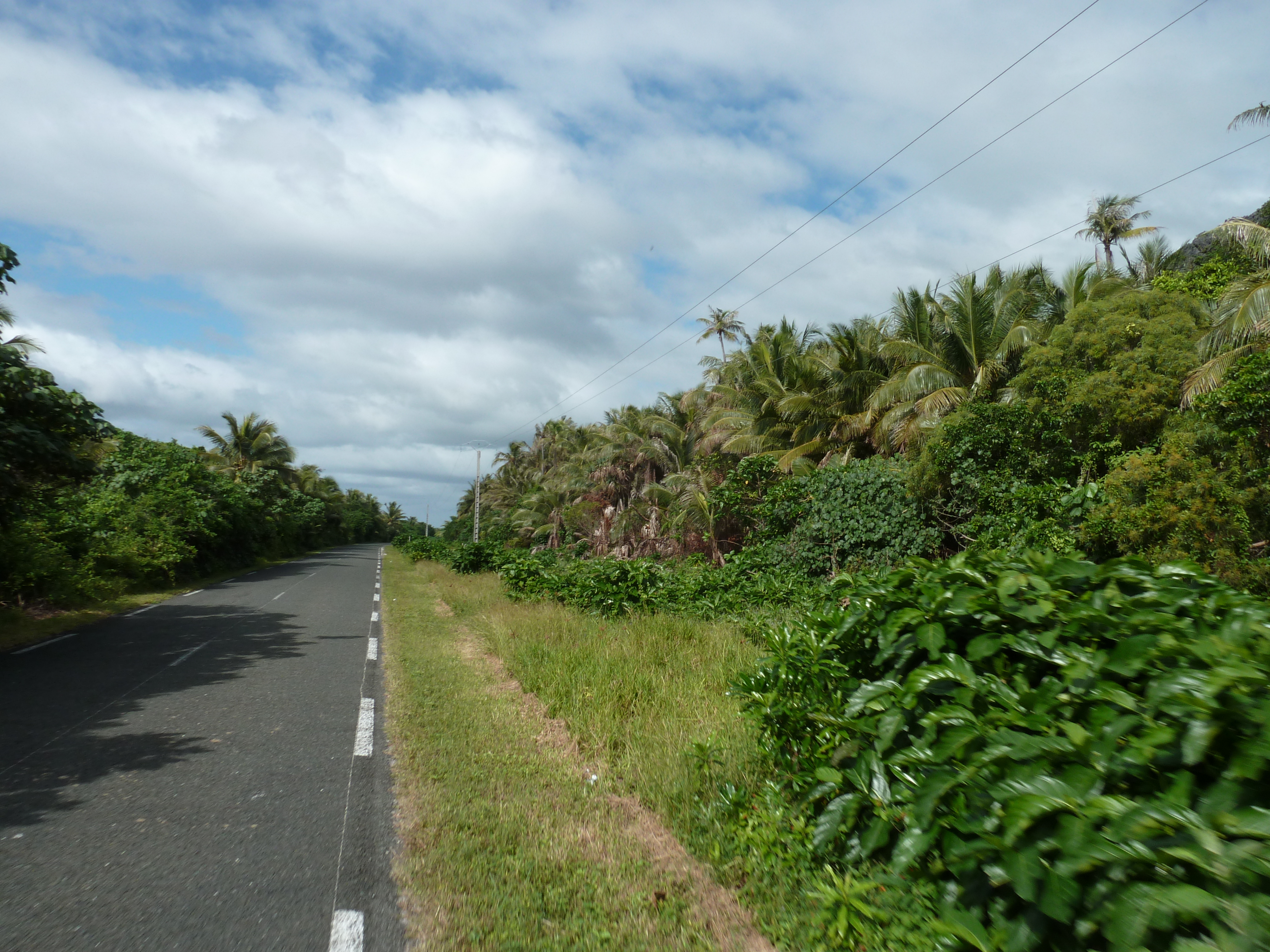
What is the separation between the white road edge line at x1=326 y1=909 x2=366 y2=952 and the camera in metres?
3.27

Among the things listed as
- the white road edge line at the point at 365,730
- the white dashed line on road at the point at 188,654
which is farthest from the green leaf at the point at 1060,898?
the white dashed line on road at the point at 188,654

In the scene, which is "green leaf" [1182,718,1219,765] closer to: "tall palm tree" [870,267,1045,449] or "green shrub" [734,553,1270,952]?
"green shrub" [734,553,1270,952]

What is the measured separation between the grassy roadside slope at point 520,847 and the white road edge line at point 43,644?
6705 millimetres

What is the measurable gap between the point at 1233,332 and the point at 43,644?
1945 centimetres

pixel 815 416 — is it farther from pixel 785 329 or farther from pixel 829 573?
pixel 829 573

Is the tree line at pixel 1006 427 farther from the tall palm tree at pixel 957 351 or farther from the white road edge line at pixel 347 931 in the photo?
the white road edge line at pixel 347 931

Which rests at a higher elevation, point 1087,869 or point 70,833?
point 1087,869

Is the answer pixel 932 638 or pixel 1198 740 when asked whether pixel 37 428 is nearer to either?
pixel 932 638

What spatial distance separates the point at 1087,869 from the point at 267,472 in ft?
154

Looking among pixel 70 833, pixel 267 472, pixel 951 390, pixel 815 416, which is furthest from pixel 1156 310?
pixel 267 472

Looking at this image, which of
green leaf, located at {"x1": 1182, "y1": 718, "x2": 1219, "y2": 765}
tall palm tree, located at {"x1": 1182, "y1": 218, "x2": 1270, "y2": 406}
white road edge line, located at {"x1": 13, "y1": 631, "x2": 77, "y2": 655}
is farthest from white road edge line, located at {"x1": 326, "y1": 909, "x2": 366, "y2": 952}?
tall palm tree, located at {"x1": 1182, "y1": 218, "x2": 1270, "y2": 406}

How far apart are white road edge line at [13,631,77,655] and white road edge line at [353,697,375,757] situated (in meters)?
5.09

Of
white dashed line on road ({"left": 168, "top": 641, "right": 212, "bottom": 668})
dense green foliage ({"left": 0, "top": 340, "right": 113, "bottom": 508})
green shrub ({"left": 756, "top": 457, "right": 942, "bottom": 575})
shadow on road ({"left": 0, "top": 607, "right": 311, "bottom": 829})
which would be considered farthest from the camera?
green shrub ({"left": 756, "top": 457, "right": 942, "bottom": 575})

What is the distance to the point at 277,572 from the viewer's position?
3186cm
